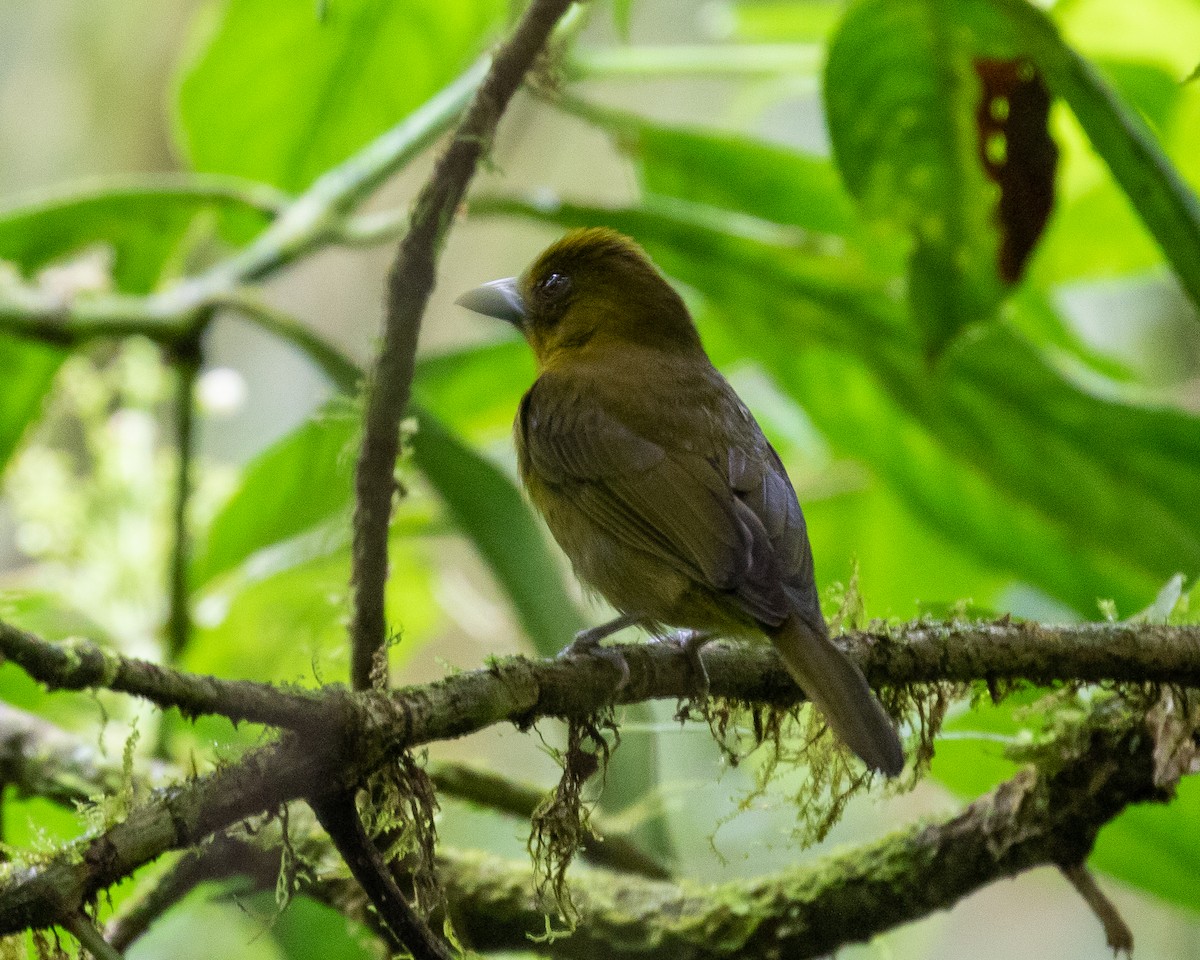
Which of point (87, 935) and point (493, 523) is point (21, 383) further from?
point (87, 935)

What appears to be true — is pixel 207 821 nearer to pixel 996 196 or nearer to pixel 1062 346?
pixel 996 196

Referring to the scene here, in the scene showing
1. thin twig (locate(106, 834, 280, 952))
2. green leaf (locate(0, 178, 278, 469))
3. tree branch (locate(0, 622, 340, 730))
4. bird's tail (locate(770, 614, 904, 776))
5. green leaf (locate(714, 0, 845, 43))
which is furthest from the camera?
green leaf (locate(714, 0, 845, 43))

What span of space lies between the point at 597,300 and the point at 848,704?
1462 mm

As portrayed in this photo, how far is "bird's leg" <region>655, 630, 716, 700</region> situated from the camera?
5.76ft

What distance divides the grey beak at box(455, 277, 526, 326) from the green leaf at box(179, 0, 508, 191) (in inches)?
24.1

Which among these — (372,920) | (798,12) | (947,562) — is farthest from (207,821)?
(798,12)

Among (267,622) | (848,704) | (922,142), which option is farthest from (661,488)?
(267,622)

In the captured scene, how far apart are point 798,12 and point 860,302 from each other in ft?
4.62

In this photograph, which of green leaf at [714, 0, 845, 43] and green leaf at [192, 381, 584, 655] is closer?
green leaf at [192, 381, 584, 655]

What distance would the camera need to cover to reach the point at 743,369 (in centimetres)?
385

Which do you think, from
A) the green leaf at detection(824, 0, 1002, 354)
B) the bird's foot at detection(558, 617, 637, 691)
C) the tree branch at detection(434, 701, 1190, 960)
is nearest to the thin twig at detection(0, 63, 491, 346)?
the green leaf at detection(824, 0, 1002, 354)

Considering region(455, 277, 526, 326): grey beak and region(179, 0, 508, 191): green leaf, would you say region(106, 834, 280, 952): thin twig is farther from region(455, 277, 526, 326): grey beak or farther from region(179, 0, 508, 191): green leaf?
region(179, 0, 508, 191): green leaf

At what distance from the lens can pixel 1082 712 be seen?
1.81 m

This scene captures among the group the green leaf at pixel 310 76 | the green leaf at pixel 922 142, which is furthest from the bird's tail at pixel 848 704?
the green leaf at pixel 310 76
